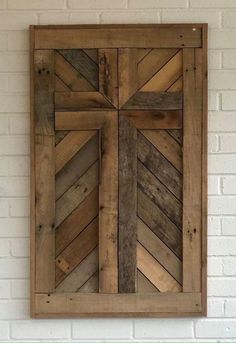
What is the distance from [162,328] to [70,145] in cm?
106

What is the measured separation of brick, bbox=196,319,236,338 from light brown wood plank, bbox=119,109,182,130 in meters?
1.03

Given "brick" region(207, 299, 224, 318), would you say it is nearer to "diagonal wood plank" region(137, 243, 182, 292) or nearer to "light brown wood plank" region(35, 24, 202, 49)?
"diagonal wood plank" region(137, 243, 182, 292)

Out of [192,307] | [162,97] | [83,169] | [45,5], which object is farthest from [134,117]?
[192,307]

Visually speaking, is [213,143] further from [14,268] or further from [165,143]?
[14,268]

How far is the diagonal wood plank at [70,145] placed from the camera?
251cm

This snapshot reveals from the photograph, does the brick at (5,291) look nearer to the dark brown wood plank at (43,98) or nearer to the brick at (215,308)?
the dark brown wood plank at (43,98)

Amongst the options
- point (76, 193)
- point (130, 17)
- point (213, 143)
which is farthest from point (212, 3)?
point (76, 193)

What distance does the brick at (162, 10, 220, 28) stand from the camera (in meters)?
2.51

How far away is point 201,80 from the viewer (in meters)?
2.49

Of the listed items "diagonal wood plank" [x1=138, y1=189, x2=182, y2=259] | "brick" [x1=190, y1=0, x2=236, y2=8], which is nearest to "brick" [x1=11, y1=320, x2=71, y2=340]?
"diagonal wood plank" [x1=138, y1=189, x2=182, y2=259]

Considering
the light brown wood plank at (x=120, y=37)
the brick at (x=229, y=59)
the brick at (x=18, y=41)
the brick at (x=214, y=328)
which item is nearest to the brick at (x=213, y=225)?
the brick at (x=214, y=328)

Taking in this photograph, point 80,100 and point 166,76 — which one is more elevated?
point 166,76

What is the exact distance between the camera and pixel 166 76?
2502mm

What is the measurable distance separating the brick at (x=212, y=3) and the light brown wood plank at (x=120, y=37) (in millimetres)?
123
